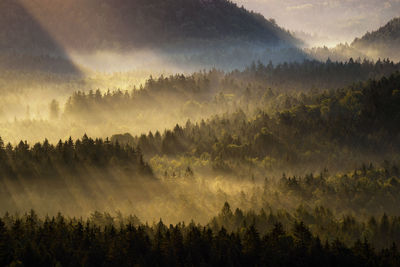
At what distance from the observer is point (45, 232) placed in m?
141

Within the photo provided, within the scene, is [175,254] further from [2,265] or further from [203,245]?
[2,265]

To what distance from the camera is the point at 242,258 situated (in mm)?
149500

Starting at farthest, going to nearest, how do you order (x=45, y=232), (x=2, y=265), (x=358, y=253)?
(x=358, y=253)
(x=45, y=232)
(x=2, y=265)

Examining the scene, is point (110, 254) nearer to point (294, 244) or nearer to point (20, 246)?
point (20, 246)

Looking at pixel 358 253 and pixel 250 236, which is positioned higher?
pixel 250 236

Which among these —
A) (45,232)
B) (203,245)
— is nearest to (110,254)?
(45,232)

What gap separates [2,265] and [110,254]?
97.1ft

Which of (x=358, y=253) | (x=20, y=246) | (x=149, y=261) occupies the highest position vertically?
(x=20, y=246)

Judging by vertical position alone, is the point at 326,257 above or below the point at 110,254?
below

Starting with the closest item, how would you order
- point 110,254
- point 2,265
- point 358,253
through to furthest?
point 2,265, point 110,254, point 358,253

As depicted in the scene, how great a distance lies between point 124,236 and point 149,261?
45.8ft

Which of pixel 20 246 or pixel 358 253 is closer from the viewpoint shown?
pixel 20 246

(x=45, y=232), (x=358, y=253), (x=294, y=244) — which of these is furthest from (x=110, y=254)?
(x=358, y=253)

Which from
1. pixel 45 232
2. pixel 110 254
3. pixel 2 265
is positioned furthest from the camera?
pixel 45 232
